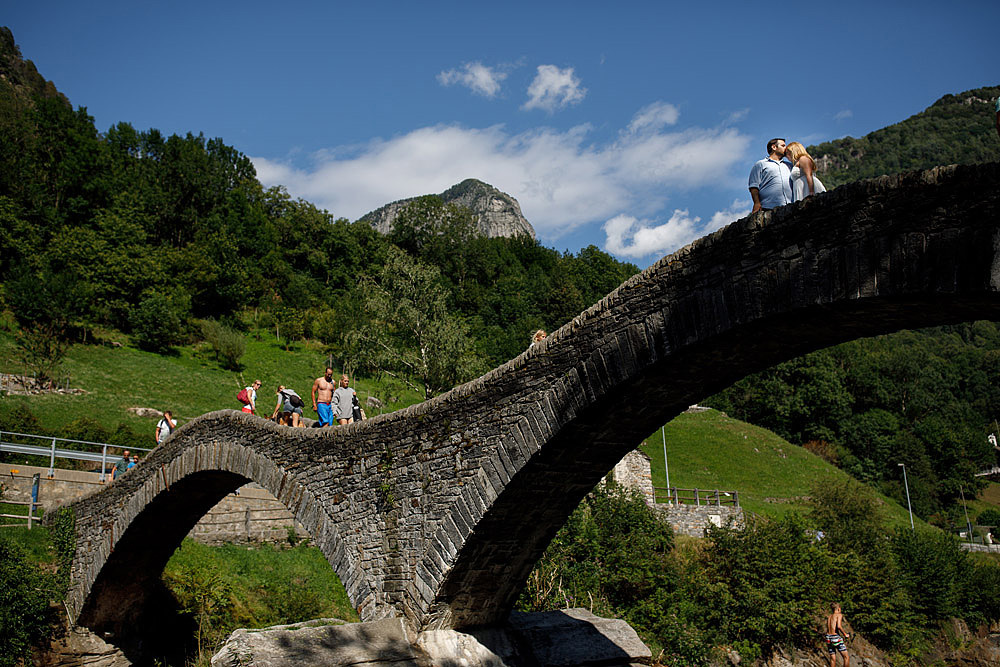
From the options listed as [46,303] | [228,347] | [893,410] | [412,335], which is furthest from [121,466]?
[893,410]

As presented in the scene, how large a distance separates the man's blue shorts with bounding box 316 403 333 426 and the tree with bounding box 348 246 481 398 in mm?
14275

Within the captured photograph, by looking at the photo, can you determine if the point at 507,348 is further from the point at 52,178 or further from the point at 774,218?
the point at 774,218

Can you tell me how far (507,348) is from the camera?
163 feet

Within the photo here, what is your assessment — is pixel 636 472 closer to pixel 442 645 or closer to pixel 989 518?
pixel 442 645

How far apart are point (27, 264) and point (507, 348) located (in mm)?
27941

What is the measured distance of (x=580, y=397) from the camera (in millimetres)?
6219

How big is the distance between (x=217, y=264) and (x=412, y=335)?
61.9ft

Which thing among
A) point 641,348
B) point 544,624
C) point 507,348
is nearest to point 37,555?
point 544,624

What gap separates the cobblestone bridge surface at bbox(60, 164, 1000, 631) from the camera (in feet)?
13.7

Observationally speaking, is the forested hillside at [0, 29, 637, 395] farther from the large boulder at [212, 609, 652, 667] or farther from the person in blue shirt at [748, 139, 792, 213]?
the person in blue shirt at [748, 139, 792, 213]

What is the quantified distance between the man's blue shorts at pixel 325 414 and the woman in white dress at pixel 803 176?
26.0 feet

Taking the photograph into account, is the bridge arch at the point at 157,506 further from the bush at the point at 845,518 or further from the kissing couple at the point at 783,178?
the bush at the point at 845,518

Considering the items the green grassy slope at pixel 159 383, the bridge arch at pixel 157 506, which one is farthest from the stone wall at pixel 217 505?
the green grassy slope at pixel 159 383

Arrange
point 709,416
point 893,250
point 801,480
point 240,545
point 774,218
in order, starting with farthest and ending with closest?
point 709,416 → point 801,480 → point 240,545 → point 774,218 → point 893,250
